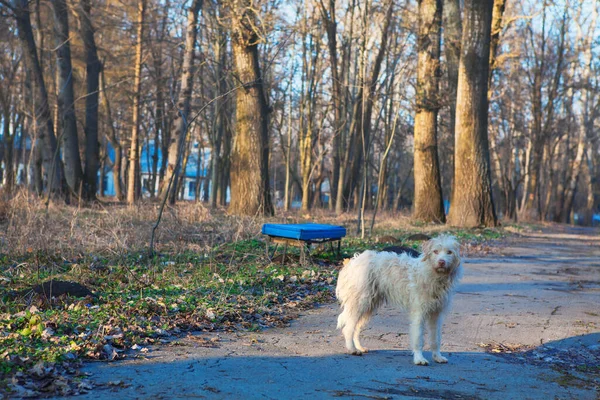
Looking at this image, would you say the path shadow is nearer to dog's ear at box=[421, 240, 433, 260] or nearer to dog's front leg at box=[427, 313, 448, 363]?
dog's front leg at box=[427, 313, 448, 363]

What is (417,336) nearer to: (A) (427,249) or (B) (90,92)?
(A) (427,249)

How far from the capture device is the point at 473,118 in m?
25.1

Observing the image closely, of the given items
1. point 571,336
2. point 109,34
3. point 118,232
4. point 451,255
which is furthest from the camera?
point 109,34

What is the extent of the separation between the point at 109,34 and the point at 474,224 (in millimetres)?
24231

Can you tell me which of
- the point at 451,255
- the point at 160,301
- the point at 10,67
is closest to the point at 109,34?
the point at 10,67

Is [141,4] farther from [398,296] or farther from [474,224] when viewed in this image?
[398,296]

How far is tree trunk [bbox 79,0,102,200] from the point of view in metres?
29.5

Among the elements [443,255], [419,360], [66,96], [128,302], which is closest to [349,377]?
[419,360]

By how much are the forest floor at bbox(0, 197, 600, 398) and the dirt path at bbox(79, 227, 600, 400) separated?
0.02 meters

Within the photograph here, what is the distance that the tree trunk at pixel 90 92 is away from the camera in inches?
1163

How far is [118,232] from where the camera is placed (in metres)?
13.8

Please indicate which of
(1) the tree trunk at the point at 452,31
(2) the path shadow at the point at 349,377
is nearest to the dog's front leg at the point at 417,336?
(2) the path shadow at the point at 349,377

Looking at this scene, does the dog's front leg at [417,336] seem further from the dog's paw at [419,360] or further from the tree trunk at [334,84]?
the tree trunk at [334,84]

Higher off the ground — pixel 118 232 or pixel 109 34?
pixel 109 34
